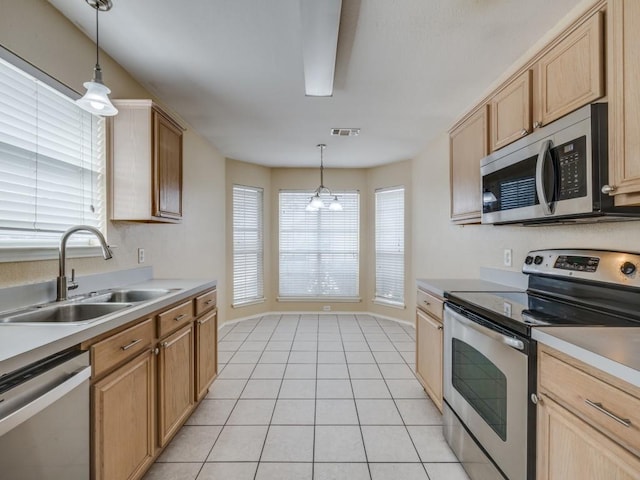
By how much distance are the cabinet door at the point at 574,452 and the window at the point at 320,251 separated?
4129mm

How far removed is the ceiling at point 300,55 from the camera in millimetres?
1668

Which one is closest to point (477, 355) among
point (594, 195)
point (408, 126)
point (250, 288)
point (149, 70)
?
point (594, 195)

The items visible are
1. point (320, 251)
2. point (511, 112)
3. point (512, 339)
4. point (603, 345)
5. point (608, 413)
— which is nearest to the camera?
point (608, 413)

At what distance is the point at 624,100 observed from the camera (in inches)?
45.6

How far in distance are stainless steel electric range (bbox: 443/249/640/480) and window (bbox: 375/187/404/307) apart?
111 inches

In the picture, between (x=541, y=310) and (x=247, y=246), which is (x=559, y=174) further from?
(x=247, y=246)

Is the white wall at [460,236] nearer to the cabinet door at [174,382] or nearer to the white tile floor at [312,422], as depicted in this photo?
the white tile floor at [312,422]

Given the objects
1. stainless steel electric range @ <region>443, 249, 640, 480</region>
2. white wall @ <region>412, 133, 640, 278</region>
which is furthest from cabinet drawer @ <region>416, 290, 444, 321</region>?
white wall @ <region>412, 133, 640, 278</region>

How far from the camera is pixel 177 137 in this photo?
2531 millimetres

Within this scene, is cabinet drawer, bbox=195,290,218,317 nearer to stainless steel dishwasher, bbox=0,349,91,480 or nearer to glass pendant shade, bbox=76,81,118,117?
stainless steel dishwasher, bbox=0,349,91,480

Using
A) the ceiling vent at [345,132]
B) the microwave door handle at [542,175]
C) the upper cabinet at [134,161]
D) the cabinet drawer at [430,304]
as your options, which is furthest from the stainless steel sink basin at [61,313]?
the ceiling vent at [345,132]

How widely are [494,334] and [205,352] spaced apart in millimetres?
1989

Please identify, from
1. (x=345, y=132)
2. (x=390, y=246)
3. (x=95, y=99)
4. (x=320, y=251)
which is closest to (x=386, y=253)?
(x=390, y=246)

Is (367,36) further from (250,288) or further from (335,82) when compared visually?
(250,288)
